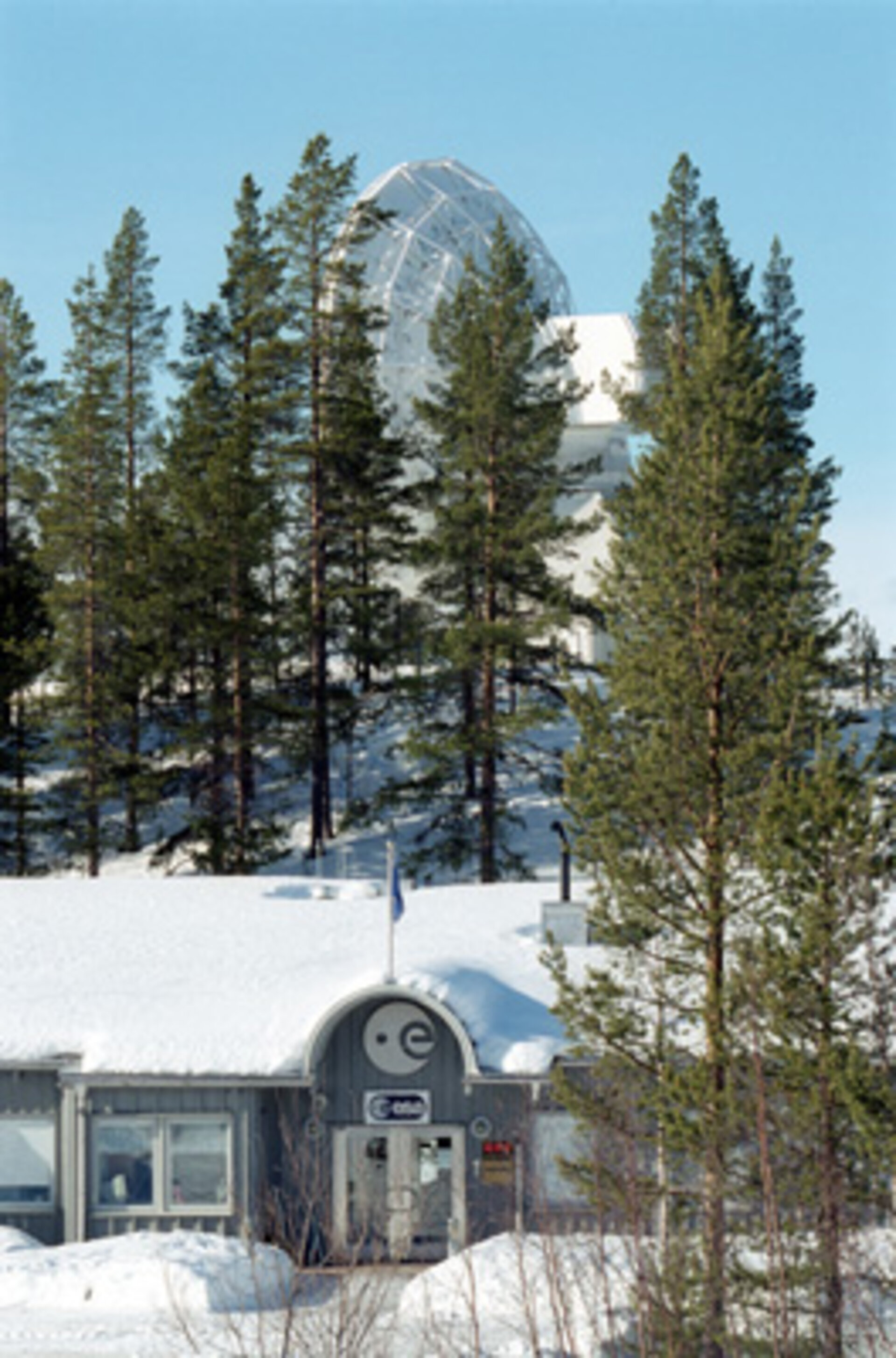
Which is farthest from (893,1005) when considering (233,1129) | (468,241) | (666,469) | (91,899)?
(468,241)

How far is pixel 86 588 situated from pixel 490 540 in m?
10.2

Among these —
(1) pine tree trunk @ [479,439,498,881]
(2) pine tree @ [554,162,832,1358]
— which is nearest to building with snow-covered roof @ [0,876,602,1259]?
(2) pine tree @ [554,162,832,1358]

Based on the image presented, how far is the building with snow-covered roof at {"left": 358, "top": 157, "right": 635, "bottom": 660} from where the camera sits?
67562 millimetres

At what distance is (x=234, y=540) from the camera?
4581 cm

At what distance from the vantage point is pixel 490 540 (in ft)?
149

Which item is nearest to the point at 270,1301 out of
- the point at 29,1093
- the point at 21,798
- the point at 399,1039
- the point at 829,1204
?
the point at 399,1039

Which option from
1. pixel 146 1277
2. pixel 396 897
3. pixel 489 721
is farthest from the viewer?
pixel 489 721

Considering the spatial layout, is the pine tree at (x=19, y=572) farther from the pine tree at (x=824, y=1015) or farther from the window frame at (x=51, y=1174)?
the pine tree at (x=824, y=1015)

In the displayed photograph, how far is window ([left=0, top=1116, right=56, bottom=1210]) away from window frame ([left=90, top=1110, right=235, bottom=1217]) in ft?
2.12

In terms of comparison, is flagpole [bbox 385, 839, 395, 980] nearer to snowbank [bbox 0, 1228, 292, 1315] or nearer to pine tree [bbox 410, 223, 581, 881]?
snowbank [bbox 0, 1228, 292, 1315]

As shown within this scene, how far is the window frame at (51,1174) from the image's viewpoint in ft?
88.1

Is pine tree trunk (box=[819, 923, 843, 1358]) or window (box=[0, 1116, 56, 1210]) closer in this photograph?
pine tree trunk (box=[819, 923, 843, 1358])

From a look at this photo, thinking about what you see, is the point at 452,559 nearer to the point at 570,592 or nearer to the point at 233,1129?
the point at 570,592

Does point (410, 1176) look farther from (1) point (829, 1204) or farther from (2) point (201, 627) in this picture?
(2) point (201, 627)
